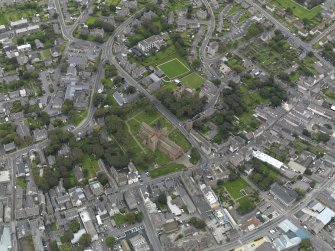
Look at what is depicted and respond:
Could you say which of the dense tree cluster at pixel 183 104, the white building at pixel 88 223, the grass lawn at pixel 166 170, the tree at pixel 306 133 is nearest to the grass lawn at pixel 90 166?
the white building at pixel 88 223

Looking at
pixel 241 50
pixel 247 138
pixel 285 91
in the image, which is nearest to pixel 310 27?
pixel 241 50

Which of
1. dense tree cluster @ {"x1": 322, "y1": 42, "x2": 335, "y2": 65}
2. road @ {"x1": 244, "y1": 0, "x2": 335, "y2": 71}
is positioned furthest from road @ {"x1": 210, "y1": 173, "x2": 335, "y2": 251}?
dense tree cluster @ {"x1": 322, "y1": 42, "x2": 335, "y2": 65}

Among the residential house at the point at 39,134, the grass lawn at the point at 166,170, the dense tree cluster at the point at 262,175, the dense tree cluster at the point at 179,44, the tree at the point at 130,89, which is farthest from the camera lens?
the dense tree cluster at the point at 179,44

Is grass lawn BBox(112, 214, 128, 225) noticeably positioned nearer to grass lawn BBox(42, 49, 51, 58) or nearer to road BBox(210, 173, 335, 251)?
road BBox(210, 173, 335, 251)

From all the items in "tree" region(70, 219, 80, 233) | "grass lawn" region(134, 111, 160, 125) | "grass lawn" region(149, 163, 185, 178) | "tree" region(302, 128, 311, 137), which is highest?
"grass lawn" region(134, 111, 160, 125)

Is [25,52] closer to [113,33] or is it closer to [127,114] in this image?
[113,33]

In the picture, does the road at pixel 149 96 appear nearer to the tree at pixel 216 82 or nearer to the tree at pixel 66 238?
the tree at pixel 216 82

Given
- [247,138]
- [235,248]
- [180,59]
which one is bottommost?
[235,248]
